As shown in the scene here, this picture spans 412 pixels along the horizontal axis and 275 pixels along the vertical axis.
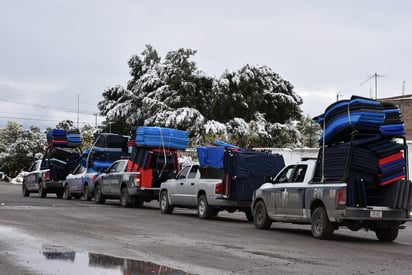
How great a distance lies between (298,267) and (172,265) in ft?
6.10

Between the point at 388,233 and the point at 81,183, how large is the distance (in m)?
18.4

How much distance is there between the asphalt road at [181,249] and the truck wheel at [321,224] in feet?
0.77

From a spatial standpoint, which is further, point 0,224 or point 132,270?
point 0,224

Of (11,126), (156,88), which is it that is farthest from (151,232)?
(11,126)

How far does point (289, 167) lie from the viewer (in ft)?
57.5

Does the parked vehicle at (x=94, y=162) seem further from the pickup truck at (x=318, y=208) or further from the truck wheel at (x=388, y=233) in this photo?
Answer: the truck wheel at (x=388, y=233)

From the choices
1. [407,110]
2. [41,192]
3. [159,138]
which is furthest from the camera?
[407,110]

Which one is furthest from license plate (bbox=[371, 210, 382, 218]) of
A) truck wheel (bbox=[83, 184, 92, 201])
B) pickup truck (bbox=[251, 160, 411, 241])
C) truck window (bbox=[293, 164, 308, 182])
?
truck wheel (bbox=[83, 184, 92, 201])

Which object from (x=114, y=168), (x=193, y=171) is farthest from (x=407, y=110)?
(x=193, y=171)

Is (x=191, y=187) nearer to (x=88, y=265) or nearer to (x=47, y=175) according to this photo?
(x=88, y=265)

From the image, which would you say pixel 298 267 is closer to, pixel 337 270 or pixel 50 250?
pixel 337 270

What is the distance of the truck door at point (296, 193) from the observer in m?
16.5

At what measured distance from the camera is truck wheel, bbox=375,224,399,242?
52.0ft

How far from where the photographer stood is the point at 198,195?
72.8 feet
